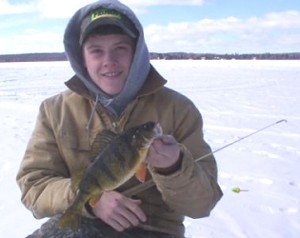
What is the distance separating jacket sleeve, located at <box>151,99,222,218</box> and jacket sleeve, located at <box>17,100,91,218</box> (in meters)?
0.59

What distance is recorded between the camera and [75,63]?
2977mm

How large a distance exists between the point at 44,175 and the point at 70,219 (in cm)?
55

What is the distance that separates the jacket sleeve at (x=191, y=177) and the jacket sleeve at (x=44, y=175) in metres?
0.59

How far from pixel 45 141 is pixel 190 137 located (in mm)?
896

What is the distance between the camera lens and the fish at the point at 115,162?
6.89 feet

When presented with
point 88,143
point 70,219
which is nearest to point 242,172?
point 88,143

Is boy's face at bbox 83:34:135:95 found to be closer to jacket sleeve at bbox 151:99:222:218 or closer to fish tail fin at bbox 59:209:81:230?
jacket sleeve at bbox 151:99:222:218

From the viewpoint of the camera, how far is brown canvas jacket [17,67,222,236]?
2740 millimetres

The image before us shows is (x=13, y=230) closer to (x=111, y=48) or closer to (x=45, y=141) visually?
(x=45, y=141)

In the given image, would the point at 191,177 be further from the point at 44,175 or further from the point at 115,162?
the point at 44,175

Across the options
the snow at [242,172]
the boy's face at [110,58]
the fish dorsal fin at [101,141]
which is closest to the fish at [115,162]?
the fish dorsal fin at [101,141]

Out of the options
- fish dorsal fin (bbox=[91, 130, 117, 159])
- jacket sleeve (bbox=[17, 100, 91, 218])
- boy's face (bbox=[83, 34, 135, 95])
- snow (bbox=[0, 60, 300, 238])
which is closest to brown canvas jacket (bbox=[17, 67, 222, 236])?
jacket sleeve (bbox=[17, 100, 91, 218])

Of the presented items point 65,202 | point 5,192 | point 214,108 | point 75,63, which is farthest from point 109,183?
point 214,108

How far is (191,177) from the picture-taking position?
2471mm
